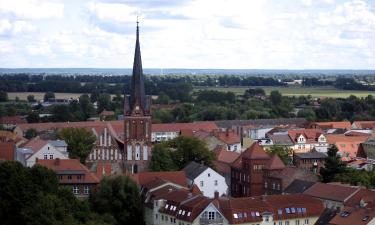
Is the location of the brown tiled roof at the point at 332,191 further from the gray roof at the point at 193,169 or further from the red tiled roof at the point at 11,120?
the red tiled roof at the point at 11,120

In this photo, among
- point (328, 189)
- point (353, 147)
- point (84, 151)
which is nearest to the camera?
point (328, 189)

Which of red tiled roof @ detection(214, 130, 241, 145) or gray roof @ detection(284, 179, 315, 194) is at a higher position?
gray roof @ detection(284, 179, 315, 194)

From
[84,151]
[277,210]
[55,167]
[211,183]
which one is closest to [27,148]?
[84,151]

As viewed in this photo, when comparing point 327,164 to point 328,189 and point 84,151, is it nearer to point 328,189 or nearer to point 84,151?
point 328,189

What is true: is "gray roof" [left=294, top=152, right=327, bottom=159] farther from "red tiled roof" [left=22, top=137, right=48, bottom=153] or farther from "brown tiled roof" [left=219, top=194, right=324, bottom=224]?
"red tiled roof" [left=22, top=137, right=48, bottom=153]

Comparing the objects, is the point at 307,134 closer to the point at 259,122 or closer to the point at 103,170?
the point at 259,122

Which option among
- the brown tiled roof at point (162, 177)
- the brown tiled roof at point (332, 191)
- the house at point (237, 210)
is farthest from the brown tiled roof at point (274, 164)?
the house at point (237, 210)

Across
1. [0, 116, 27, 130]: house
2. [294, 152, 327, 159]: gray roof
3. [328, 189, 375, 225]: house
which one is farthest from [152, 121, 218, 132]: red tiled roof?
[328, 189, 375, 225]: house
